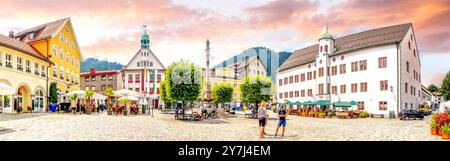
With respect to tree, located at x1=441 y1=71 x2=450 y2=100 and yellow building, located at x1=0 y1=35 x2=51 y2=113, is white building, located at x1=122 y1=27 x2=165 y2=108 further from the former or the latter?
tree, located at x1=441 y1=71 x2=450 y2=100

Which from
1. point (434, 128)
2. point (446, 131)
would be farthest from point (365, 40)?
point (446, 131)

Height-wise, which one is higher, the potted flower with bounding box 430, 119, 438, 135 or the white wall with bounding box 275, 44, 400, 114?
the white wall with bounding box 275, 44, 400, 114

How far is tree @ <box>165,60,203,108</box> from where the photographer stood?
2606 centimetres

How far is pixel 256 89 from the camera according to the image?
3259 centimetres

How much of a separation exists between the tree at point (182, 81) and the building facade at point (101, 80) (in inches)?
2097

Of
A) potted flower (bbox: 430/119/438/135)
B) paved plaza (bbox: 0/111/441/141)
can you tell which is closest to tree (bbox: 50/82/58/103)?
paved plaza (bbox: 0/111/441/141)

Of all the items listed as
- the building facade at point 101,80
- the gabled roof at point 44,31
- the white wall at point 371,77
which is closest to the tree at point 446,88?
the white wall at point 371,77

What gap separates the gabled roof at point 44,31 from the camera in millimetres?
40588

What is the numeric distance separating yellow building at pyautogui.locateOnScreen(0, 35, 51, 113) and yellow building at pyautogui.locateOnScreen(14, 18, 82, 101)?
6.01ft

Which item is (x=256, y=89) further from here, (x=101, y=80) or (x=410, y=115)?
(x=101, y=80)

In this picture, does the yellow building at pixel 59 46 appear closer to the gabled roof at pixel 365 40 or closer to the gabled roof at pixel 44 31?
the gabled roof at pixel 44 31
